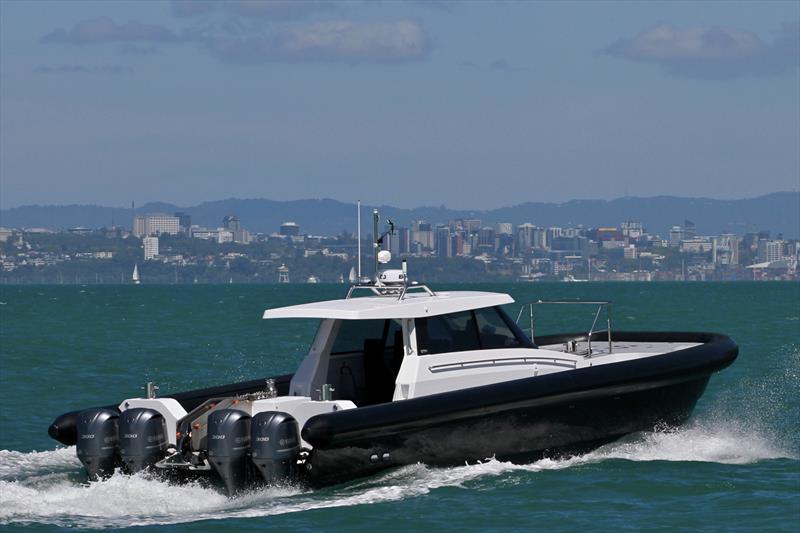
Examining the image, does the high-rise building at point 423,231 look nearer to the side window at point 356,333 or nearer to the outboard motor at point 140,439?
the side window at point 356,333

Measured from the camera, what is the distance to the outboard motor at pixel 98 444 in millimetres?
14234

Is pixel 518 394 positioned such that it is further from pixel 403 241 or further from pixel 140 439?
pixel 403 241

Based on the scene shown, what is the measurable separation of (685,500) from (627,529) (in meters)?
1.41

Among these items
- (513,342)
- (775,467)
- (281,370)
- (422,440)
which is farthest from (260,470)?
(281,370)

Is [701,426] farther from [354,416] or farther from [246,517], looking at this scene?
[246,517]

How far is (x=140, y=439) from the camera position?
14094 mm

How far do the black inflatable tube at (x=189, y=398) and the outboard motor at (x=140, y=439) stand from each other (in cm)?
71

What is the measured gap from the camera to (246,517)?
12906 mm

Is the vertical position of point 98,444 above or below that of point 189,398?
below

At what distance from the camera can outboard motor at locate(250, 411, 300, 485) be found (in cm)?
1355

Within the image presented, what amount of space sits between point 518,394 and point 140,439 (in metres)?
3.66

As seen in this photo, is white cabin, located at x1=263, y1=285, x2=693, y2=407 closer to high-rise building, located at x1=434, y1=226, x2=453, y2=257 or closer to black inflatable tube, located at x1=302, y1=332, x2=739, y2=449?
black inflatable tube, located at x1=302, y1=332, x2=739, y2=449

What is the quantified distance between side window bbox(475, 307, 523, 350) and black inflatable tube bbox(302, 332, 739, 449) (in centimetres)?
72

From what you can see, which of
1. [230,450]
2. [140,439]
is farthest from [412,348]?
[140,439]
